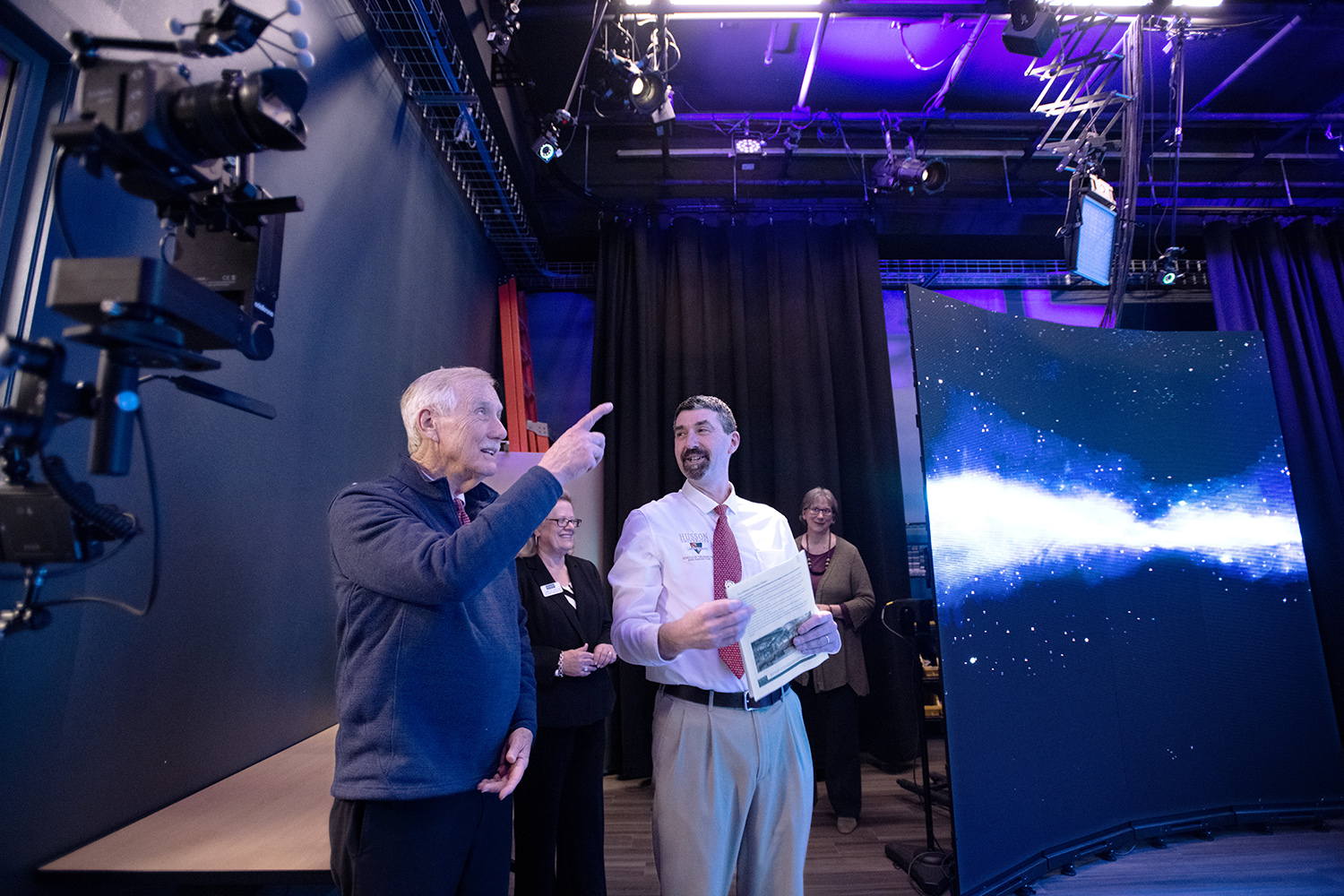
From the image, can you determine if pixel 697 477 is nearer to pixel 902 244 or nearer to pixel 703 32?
pixel 703 32

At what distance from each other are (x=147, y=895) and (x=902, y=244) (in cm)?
538

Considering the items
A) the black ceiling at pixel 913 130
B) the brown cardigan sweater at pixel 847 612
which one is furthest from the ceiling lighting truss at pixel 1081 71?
the brown cardigan sweater at pixel 847 612

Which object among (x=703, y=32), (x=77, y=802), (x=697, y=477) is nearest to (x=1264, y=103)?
(x=703, y=32)

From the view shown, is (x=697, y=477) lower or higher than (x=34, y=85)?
lower

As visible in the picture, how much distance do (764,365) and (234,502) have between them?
350 cm

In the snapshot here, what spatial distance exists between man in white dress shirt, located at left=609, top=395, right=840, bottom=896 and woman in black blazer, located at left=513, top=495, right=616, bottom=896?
498 millimetres

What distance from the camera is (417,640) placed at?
3.88 ft

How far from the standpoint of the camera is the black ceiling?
12.8 feet

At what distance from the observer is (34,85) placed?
1338 millimetres

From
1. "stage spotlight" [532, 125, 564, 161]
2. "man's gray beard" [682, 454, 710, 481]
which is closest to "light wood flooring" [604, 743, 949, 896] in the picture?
"man's gray beard" [682, 454, 710, 481]

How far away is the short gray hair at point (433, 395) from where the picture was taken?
1.39m

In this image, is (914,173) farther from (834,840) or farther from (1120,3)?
(834,840)

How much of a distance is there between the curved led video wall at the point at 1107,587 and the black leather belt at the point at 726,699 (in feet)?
2.88

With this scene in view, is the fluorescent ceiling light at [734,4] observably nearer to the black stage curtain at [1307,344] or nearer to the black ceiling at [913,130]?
the black ceiling at [913,130]
